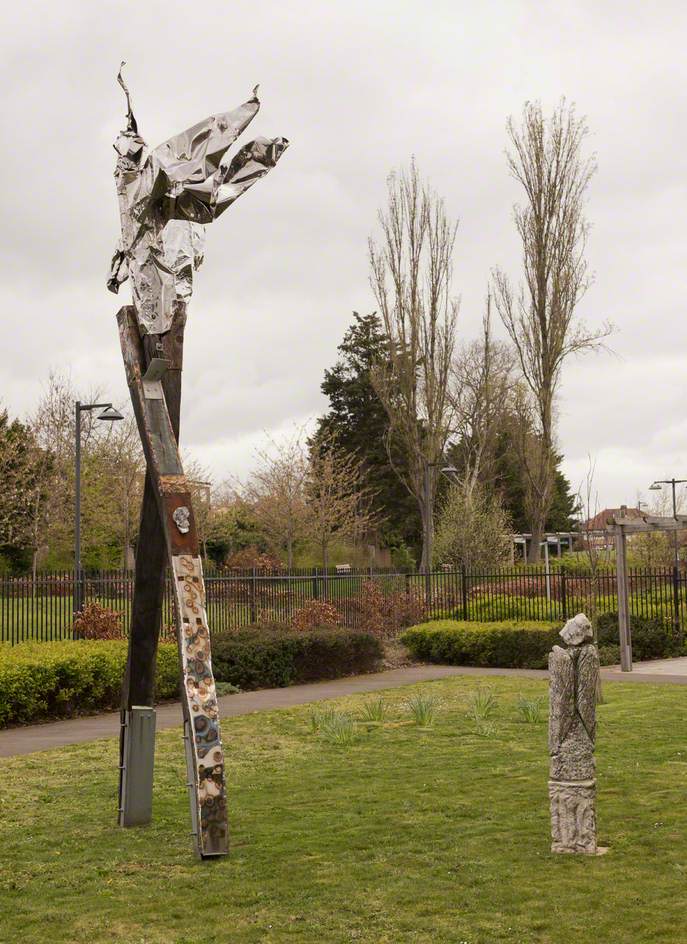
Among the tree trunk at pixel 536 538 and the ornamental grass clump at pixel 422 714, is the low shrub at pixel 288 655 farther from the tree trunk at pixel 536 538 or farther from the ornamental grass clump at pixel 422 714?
the tree trunk at pixel 536 538

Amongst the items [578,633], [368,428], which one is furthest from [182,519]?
[368,428]

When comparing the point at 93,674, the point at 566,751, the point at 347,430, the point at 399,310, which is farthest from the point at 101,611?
the point at 347,430

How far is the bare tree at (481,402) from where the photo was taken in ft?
144

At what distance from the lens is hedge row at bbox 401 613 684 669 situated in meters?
19.3

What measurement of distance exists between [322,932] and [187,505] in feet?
9.31

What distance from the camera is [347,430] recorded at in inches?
2055

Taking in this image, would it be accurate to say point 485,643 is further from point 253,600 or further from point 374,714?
point 374,714

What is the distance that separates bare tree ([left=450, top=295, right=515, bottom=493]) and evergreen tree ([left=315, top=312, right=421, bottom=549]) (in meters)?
4.16

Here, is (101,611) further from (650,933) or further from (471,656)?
(650,933)

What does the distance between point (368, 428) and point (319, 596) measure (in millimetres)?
30432

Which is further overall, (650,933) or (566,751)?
(566,751)

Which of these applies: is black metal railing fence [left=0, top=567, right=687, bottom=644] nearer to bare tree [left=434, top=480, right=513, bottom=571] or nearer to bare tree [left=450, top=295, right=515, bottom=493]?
bare tree [left=434, top=480, right=513, bottom=571]

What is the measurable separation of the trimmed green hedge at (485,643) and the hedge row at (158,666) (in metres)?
1.65

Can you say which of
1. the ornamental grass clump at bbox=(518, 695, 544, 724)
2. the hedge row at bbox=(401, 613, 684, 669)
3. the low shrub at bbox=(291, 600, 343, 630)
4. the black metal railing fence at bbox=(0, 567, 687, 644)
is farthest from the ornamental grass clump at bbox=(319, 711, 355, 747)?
the low shrub at bbox=(291, 600, 343, 630)
